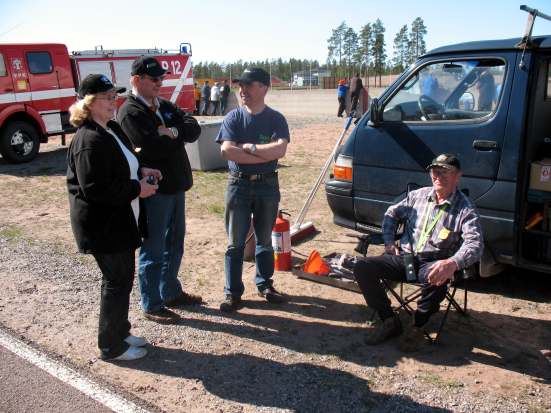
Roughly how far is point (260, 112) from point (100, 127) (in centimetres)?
131

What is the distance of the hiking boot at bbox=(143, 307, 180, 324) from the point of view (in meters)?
3.88

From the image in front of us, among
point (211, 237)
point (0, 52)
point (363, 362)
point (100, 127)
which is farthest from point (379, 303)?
point (0, 52)

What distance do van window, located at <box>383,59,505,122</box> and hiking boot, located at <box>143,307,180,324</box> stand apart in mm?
2524

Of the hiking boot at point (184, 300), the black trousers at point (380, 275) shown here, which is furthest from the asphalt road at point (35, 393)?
the black trousers at point (380, 275)

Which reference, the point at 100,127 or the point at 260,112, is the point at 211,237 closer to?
the point at 260,112

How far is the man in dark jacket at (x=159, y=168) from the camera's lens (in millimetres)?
3539

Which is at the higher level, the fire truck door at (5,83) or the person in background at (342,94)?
the fire truck door at (5,83)

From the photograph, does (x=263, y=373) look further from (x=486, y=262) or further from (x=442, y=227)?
(x=486, y=262)

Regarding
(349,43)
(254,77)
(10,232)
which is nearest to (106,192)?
(254,77)

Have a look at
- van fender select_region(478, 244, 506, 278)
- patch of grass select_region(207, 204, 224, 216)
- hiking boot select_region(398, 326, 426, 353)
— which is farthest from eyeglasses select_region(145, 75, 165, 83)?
patch of grass select_region(207, 204, 224, 216)

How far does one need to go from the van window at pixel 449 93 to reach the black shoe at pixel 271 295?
6.08 ft

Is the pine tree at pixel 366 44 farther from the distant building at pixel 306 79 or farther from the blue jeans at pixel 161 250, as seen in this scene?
the blue jeans at pixel 161 250

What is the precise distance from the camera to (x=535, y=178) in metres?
3.84

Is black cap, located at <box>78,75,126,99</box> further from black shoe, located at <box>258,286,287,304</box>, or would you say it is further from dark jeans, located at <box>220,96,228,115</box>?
dark jeans, located at <box>220,96,228,115</box>
